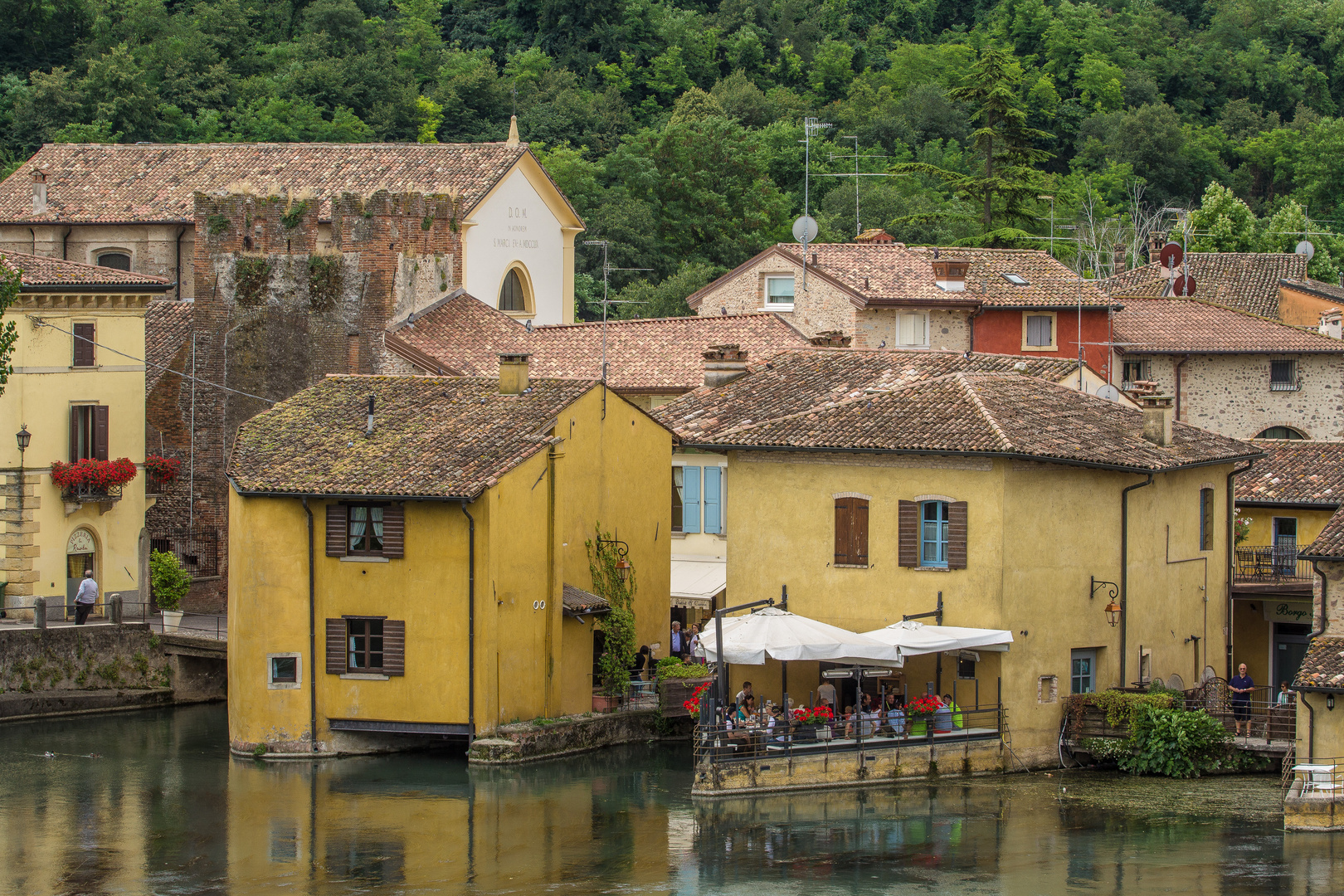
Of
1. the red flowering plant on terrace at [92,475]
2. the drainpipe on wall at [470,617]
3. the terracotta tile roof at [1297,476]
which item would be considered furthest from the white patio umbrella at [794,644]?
the red flowering plant on terrace at [92,475]

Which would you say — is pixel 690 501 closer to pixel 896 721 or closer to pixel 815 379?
pixel 815 379

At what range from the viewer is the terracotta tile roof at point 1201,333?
55.1 m

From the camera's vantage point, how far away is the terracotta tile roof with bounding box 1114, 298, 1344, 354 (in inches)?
2168

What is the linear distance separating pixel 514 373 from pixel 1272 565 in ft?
50.7

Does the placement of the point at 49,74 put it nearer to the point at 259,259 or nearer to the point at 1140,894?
the point at 259,259

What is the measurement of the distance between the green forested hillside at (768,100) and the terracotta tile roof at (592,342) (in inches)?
778

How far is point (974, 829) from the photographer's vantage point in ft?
98.9

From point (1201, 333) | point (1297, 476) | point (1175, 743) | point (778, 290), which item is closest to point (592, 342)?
point (778, 290)

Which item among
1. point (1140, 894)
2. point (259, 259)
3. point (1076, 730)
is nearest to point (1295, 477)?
point (1076, 730)

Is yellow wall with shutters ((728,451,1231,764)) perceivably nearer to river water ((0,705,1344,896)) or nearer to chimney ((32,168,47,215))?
river water ((0,705,1344,896))

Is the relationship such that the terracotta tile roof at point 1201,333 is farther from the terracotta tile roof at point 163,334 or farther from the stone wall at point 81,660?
the stone wall at point 81,660

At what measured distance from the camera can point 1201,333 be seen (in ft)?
185

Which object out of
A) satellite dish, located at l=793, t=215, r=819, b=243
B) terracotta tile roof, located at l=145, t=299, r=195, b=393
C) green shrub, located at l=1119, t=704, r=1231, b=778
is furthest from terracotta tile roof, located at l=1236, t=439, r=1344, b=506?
terracotta tile roof, located at l=145, t=299, r=195, b=393

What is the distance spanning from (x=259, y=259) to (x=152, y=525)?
6899 millimetres
